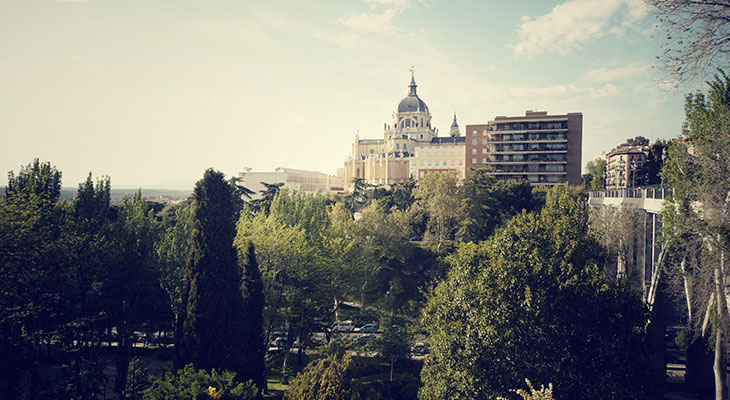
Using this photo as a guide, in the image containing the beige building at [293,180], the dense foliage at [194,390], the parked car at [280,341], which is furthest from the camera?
the beige building at [293,180]

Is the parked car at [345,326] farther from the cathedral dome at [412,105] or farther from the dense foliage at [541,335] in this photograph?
the cathedral dome at [412,105]

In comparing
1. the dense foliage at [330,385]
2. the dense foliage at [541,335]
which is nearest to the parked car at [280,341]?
the dense foliage at [330,385]

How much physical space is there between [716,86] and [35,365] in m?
34.1

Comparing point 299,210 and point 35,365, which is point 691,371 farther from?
point 35,365

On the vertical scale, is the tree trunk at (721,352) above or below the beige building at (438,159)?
below

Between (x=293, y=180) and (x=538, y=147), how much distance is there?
69803 mm

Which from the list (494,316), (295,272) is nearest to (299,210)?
(295,272)

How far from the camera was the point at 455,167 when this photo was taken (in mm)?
122125

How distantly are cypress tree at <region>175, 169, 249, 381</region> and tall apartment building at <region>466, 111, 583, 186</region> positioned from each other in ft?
208

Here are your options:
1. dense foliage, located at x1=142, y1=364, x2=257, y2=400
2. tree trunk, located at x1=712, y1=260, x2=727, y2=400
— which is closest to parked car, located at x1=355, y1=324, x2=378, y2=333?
dense foliage, located at x1=142, y1=364, x2=257, y2=400

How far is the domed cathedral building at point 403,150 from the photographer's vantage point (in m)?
127

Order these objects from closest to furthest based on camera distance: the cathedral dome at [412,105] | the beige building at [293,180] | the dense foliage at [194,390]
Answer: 1. the dense foliage at [194,390]
2. the beige building at [293,180]
3. the cathedral dome at [412,105]

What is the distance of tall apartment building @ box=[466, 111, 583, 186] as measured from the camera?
77188 mm

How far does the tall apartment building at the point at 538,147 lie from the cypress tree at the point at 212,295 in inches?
2500
